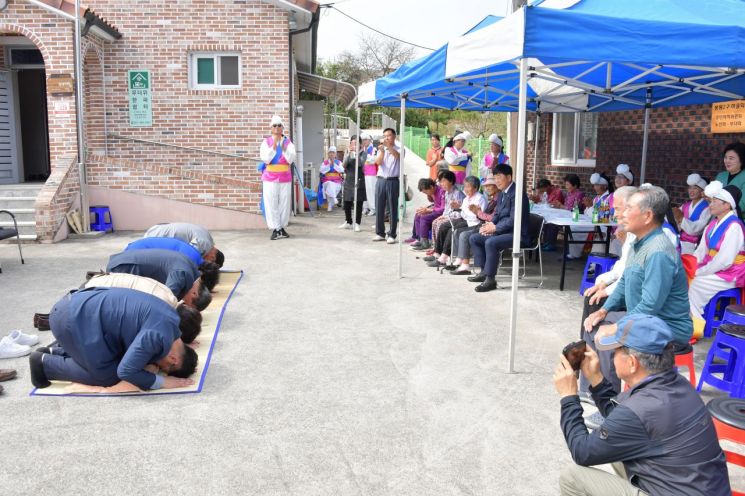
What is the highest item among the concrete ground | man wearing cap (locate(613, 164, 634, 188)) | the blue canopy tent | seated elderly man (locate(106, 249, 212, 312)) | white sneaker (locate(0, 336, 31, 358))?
the blue canopy tent

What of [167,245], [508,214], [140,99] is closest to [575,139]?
[508,214]

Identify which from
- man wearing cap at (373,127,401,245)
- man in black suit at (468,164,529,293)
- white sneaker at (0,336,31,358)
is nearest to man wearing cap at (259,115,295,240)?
man wearing cap at (373,127,401,245)

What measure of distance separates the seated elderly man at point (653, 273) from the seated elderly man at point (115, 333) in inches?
108

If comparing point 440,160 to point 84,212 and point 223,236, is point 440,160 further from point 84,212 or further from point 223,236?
point 84,212

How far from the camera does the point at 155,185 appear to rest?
1221 cm

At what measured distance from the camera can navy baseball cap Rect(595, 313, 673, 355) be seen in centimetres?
237

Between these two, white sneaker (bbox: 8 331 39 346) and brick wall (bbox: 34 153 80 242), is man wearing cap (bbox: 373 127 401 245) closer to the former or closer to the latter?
brick wall (bbox: 34 153 80 242)

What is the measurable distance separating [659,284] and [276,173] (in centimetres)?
802

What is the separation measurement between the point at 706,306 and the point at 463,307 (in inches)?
86.0

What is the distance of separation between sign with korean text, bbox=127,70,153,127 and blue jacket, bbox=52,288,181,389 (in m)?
8.93

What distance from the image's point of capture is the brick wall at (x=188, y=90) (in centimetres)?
1222

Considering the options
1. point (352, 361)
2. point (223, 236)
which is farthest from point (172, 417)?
point (223, 236)

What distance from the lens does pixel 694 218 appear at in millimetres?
6840

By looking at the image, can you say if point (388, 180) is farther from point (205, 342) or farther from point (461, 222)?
point (205, 342)
